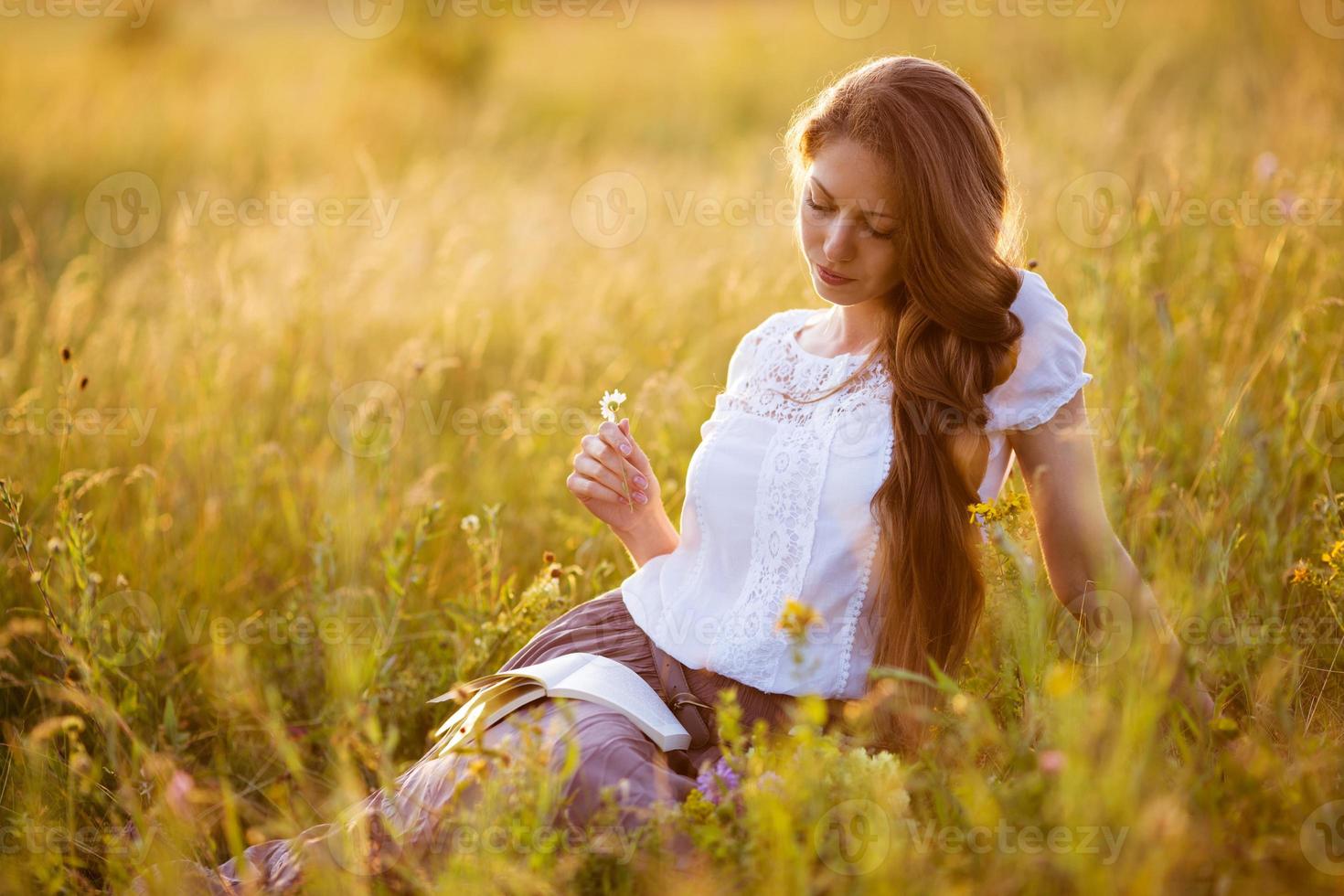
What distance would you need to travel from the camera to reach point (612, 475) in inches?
77.7

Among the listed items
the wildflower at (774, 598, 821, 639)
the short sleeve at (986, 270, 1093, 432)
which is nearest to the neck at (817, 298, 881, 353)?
→ the short sleeve at (986, 270, 1093, 432)

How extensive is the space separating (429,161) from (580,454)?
17.5ft

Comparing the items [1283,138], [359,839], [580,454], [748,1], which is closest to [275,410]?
[580,454]

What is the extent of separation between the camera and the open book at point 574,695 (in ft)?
5.59

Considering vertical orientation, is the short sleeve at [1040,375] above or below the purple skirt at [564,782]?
above

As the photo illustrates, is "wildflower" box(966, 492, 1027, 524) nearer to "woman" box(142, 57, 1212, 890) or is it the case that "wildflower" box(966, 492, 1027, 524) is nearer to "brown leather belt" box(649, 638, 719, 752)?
"woman" box(142, 57, 1212, 890)

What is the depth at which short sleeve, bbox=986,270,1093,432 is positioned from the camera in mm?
1707

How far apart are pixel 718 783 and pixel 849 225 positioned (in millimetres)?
1021

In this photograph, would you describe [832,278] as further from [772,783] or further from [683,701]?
[772,783]

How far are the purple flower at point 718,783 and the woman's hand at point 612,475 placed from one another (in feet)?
2.11

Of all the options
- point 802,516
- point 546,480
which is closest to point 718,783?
point 802,516

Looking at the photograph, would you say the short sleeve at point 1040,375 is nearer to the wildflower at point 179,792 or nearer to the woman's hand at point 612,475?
the woman's hand at point 612,475

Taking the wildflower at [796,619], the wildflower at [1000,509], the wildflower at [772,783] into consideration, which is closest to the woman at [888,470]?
the wildflower at [1000,509]

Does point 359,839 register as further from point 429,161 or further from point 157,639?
point 429,161
